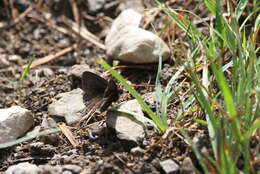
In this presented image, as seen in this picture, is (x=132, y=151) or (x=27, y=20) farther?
(x=27, y=20)

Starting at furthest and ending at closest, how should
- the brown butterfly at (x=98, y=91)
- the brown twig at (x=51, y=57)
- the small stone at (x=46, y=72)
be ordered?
the brown twig at (x=51, y=57) → the small stone at (x=46, y=72) → the brown butterfly at (x=98, y=91)

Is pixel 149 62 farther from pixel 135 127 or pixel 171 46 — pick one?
pixel 135 127

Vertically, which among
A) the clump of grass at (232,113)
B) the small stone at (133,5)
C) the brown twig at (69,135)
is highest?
the small stone at (133,5)

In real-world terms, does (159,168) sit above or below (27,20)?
below

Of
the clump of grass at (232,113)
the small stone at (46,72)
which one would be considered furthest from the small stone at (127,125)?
the small stone at (46,72)

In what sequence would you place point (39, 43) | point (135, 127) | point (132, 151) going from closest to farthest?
1. point (132, 151)
2. point (135, 127)
3. point (39, 43)

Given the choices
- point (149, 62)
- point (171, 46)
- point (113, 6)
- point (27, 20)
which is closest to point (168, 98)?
point (149, 62)

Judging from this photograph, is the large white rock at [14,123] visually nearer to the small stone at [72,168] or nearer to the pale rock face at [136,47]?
the small stone at [72,168]
